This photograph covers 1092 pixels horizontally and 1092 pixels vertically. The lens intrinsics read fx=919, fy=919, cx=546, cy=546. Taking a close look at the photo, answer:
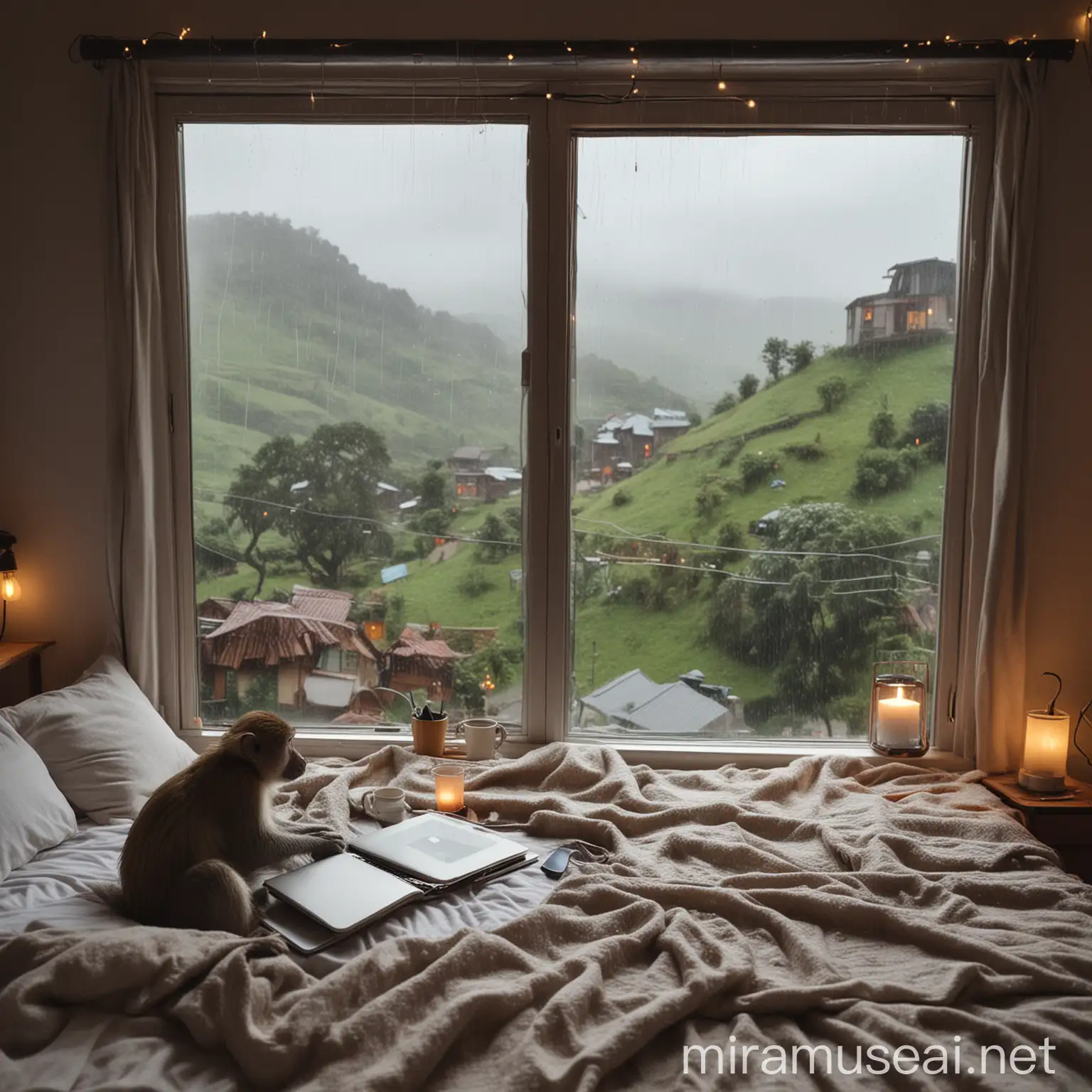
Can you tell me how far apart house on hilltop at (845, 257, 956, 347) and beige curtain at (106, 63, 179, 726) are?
6.33 feet

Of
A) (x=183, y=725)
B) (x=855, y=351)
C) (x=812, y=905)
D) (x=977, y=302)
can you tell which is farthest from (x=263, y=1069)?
(x=977, y=302)

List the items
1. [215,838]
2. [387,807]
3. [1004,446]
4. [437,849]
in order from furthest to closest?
[1004,446], [387,807], [437,849], [215,838]

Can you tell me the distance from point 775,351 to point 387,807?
1.60 metres

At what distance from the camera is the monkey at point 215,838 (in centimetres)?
158

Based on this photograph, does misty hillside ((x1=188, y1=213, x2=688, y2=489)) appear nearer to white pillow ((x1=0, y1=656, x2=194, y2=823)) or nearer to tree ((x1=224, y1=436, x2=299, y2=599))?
tree ((x1=224, y1=436, x2=299, y2=599))

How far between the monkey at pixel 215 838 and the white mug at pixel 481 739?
2.19 feet

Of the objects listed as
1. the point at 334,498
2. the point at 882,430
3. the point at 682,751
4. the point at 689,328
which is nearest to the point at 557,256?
the point at 689,328

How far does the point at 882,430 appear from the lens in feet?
8.51

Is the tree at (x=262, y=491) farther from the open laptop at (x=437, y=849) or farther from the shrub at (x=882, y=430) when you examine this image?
the shrub at (x=882, y=430)

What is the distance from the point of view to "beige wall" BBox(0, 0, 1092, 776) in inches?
95.3

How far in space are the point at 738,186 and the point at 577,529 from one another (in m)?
1.05

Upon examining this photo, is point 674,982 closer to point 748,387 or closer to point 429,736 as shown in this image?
point 429,736

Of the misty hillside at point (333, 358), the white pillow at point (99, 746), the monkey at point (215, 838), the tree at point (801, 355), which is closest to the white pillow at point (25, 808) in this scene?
the white pillow at point (99, 746)

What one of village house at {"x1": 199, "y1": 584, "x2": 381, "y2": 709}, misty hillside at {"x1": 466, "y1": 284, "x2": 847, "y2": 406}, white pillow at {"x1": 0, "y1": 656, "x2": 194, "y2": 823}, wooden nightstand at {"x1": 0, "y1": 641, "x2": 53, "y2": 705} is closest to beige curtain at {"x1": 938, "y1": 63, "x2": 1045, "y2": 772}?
misty hillside at {"x1": 466, "y1": 284, "x2": 847, "y2": 406}
